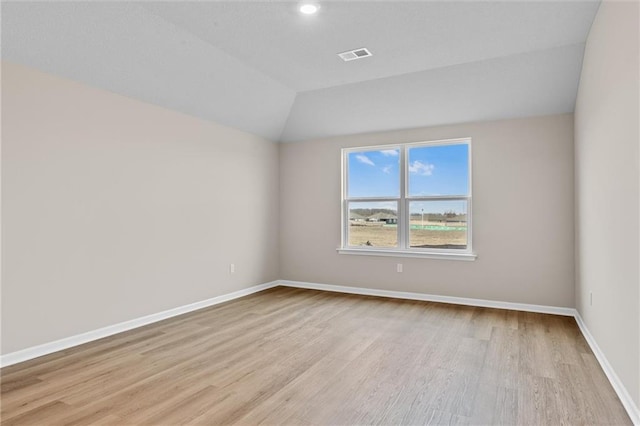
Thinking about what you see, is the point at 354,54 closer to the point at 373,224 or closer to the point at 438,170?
the point at 438,170

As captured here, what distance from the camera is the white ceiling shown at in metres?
2.78

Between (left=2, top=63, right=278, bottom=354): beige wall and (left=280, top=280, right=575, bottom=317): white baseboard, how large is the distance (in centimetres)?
122

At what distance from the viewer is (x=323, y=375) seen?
8.66 feet

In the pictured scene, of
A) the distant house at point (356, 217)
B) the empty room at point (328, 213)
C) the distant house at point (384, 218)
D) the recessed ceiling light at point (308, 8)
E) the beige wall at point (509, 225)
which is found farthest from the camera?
the distant house at point (356, 217)

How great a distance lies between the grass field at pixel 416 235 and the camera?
16.0ft

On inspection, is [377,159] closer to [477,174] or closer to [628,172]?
[477,174]

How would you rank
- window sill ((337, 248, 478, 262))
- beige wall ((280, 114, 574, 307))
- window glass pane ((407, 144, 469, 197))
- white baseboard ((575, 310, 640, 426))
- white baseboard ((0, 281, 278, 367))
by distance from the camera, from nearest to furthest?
white baseboard ((575, 310, 640, 426))
white baseboard ((0, 281, 278, 367))
beige wall ((280, 114, 574, 307))
window sill ((337, 248, 478, 262))
window glass pane ((407, 144, 469, 197))

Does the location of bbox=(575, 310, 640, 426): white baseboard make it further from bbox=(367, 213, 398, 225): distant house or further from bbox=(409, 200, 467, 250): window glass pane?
bbox=(367, 213, 398, 225): distant house

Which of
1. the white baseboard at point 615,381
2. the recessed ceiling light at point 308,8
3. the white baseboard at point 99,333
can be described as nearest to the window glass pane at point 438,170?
the white baseboard at point 615,381

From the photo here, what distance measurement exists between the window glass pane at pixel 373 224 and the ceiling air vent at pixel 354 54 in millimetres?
2279

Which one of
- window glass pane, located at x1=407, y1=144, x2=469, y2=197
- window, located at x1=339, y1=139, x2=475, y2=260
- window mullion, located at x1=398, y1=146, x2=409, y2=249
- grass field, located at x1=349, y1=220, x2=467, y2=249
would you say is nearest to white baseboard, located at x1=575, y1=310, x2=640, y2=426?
window, located at x1=339, y1=139, x2=475, y2=260

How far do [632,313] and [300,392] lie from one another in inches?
78.3

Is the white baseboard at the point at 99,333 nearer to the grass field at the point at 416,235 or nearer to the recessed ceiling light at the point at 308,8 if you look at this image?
the grass field at the point at 416,235

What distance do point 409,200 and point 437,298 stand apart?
137 cm
